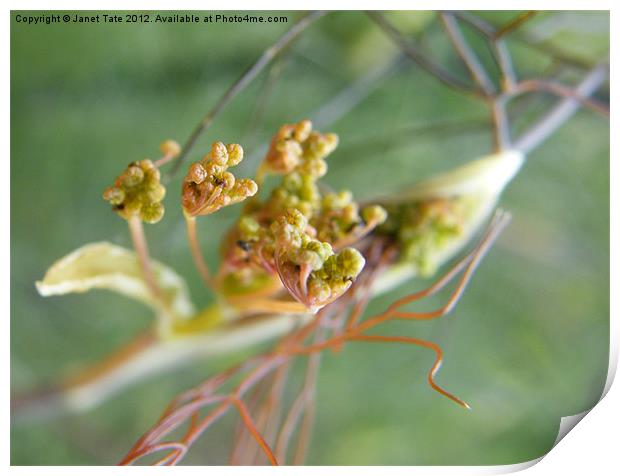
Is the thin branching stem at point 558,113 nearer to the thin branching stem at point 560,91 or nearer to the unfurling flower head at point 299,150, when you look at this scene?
the thin branching stem at point 560,91

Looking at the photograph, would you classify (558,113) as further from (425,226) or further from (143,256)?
(143,256)

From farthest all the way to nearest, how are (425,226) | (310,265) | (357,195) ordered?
(357,195) → (425,226) → (310,265)

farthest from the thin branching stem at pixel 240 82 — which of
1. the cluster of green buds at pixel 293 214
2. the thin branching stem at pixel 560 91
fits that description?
the thin branching stem at pixel 560 91

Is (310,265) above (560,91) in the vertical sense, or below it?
below

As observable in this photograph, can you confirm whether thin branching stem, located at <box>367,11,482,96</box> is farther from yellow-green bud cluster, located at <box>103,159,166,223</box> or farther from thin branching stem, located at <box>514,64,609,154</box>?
yellow-green bud cluster, located at <box>103,159,166,223</box>

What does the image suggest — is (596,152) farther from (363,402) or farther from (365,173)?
(363,402)

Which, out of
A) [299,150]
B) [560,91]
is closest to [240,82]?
→ [299,150]
